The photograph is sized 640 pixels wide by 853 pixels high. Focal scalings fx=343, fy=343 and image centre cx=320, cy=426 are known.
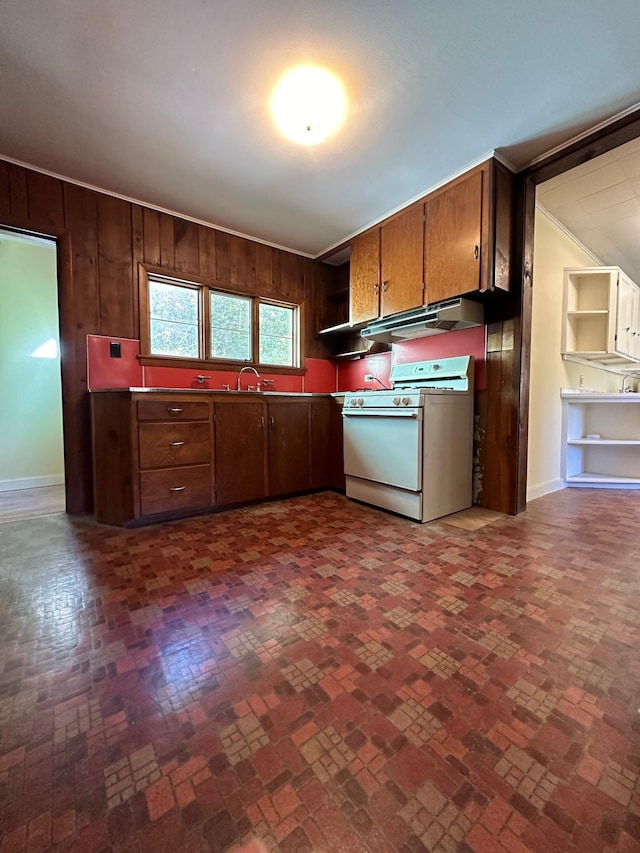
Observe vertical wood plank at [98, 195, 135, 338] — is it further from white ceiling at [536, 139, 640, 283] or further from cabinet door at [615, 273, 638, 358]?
cabinet door at [615, 273, 638, 358]

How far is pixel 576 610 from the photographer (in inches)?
55.4

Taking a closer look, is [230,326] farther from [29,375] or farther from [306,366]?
[29,375]

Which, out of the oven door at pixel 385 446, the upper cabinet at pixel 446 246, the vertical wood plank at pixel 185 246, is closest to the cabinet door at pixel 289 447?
the oven door at pixel 385 446

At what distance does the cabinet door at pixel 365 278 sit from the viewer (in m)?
3.17

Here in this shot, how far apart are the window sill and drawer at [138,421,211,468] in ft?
2.51

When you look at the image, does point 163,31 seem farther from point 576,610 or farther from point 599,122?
point 576,610

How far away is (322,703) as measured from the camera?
977 mm

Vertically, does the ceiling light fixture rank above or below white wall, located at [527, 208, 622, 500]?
above

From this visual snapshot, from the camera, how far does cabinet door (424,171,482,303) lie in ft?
7.87

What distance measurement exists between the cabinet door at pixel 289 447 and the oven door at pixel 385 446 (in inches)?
16.0

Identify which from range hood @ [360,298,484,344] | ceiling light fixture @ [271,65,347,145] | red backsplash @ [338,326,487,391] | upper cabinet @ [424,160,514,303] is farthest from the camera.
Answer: red backsplash @ [338,326,487,391]

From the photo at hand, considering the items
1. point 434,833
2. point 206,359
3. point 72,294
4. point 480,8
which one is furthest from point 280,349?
point 434,833

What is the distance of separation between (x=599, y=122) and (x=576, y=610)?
2.74m

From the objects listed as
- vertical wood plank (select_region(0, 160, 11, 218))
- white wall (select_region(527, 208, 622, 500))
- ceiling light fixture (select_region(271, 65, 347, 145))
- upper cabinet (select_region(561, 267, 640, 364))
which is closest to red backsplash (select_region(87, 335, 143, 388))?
vertical wood plank (select_region(0, 160, 11, 218))
